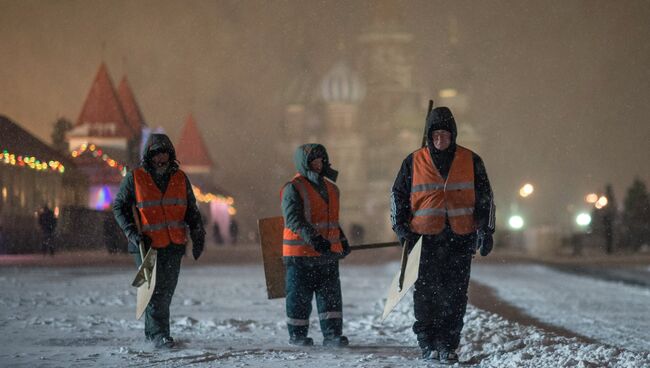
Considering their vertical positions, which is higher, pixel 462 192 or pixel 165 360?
pixel 462 192

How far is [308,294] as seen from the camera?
961 centimetres

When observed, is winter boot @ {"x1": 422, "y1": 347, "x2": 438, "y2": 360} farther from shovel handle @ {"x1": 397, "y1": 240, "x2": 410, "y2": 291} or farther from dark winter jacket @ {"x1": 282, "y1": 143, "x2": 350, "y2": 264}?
dark winter jacket @ {"x1": 282, "y1": 143, "x2": 350, "y2": 264}

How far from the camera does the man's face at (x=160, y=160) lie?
9273 millimetres

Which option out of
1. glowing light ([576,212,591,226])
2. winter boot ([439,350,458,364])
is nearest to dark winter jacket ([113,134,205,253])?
winter boot ([439,350,458,364])

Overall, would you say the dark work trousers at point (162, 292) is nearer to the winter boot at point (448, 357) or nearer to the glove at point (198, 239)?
the glove at point (198, 239)

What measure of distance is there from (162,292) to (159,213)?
0.63 m

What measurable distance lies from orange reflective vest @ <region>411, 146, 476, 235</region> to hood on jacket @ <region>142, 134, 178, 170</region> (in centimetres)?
213

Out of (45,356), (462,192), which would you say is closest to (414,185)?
(462,192)

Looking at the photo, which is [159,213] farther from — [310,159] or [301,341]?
[301,341]

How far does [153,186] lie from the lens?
367 inches

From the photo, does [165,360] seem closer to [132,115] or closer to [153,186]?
[153,186]

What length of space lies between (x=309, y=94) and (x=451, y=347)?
12984 centimetres

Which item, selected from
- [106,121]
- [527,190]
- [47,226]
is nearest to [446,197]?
[47,226]

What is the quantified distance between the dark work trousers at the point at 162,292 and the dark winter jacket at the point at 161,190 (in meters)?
0.21
